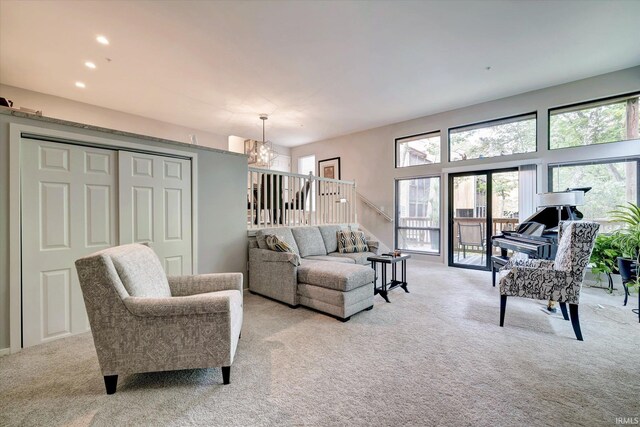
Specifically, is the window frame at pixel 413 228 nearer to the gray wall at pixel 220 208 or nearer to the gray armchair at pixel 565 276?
the gray armchair at pixel 565 276

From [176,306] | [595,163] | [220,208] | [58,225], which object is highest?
[595,163]

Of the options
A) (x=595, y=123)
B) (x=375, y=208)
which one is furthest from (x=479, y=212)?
(x=375, y=208)

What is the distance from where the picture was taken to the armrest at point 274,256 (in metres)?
3.16

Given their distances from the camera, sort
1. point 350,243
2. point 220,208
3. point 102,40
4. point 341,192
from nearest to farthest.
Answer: point 102,40
point 220,208
point 350,243
point 341,192

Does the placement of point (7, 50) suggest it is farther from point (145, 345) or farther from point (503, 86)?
point (503, 86)

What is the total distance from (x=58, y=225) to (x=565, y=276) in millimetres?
4750

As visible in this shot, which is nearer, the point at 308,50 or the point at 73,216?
the point at 73,216

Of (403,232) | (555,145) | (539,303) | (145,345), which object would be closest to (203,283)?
(145,345)

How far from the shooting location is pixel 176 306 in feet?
5.40

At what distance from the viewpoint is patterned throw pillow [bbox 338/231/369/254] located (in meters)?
4.70

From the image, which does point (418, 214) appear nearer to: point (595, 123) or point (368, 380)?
point (595, 123)

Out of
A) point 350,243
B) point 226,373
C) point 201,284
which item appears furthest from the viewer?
point 350,243

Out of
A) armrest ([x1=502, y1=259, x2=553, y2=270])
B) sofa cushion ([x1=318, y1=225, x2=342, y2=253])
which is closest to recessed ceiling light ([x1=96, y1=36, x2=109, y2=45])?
sofa cushion ([x1=318, y1=225, x2=342, y2=253])

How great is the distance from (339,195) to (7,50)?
5.51m
